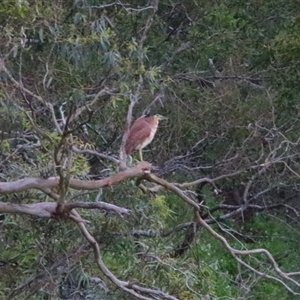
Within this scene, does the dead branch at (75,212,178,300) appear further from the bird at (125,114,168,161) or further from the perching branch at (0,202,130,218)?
the bird at (125,114,168,161)

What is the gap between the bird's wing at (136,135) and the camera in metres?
→ 5.53

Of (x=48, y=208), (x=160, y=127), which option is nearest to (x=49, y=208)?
(x=48, y=208)

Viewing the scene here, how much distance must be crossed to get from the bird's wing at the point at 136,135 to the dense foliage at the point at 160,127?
0.13 m

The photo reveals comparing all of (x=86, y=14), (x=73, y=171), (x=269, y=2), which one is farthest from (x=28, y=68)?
(x=269, y=2)

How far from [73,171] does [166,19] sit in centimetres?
346

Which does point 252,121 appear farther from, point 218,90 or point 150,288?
point 150,288

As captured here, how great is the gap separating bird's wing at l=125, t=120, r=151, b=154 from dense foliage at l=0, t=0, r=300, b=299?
127mm

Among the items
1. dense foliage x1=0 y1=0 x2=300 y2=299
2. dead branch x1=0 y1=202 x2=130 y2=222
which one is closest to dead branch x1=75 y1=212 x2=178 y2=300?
dead branch x1=0 y1=202 x2=130 y2=222

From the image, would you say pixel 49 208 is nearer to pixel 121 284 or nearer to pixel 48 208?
pixel 48 208

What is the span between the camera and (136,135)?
561 cm

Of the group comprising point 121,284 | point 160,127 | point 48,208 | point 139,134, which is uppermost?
point 48,208

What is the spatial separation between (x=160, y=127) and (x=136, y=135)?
2.14 m

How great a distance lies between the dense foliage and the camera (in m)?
5.12

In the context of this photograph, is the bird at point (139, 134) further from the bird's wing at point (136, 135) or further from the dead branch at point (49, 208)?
the dead branch at point (49, 208)
